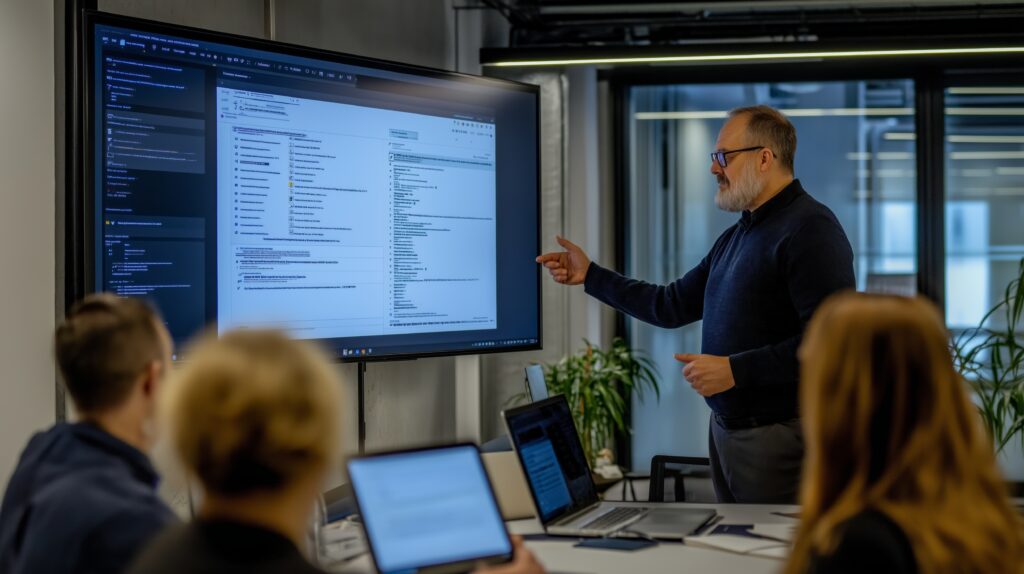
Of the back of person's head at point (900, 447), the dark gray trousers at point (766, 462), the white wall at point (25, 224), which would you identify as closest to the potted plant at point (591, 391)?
the dark gray trousers at point (766, 462)

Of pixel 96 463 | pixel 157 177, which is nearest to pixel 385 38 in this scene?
pixel 157 177

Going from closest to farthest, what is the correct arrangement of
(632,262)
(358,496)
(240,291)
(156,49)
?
1. (358,496)
2. (156,49)
3. (240,291)
4. (632,262)

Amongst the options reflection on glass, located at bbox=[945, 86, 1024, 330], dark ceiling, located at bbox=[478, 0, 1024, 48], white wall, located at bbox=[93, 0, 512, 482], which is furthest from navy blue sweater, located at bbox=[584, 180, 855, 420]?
reflection on glass, located at bbox=[945, 86, 1024, 330]

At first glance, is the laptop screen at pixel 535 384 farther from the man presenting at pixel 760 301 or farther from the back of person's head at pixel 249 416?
the back of person's head at pixel 249 416

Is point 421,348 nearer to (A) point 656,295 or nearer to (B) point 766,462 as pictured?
(A) point 656,295

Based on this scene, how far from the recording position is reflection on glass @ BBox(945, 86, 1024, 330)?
20.9 ft

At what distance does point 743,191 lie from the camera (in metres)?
3.47

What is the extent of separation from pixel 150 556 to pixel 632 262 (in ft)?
18.2

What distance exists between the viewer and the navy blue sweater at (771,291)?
3.19m

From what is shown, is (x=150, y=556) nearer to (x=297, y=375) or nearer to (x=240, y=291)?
(x=297, y=375)

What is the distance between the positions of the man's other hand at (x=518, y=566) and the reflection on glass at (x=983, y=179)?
494cm

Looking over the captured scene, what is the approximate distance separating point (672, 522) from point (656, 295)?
4.17ft

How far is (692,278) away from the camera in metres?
3.76

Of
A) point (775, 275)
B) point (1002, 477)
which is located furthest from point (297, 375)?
point (775, 275)
